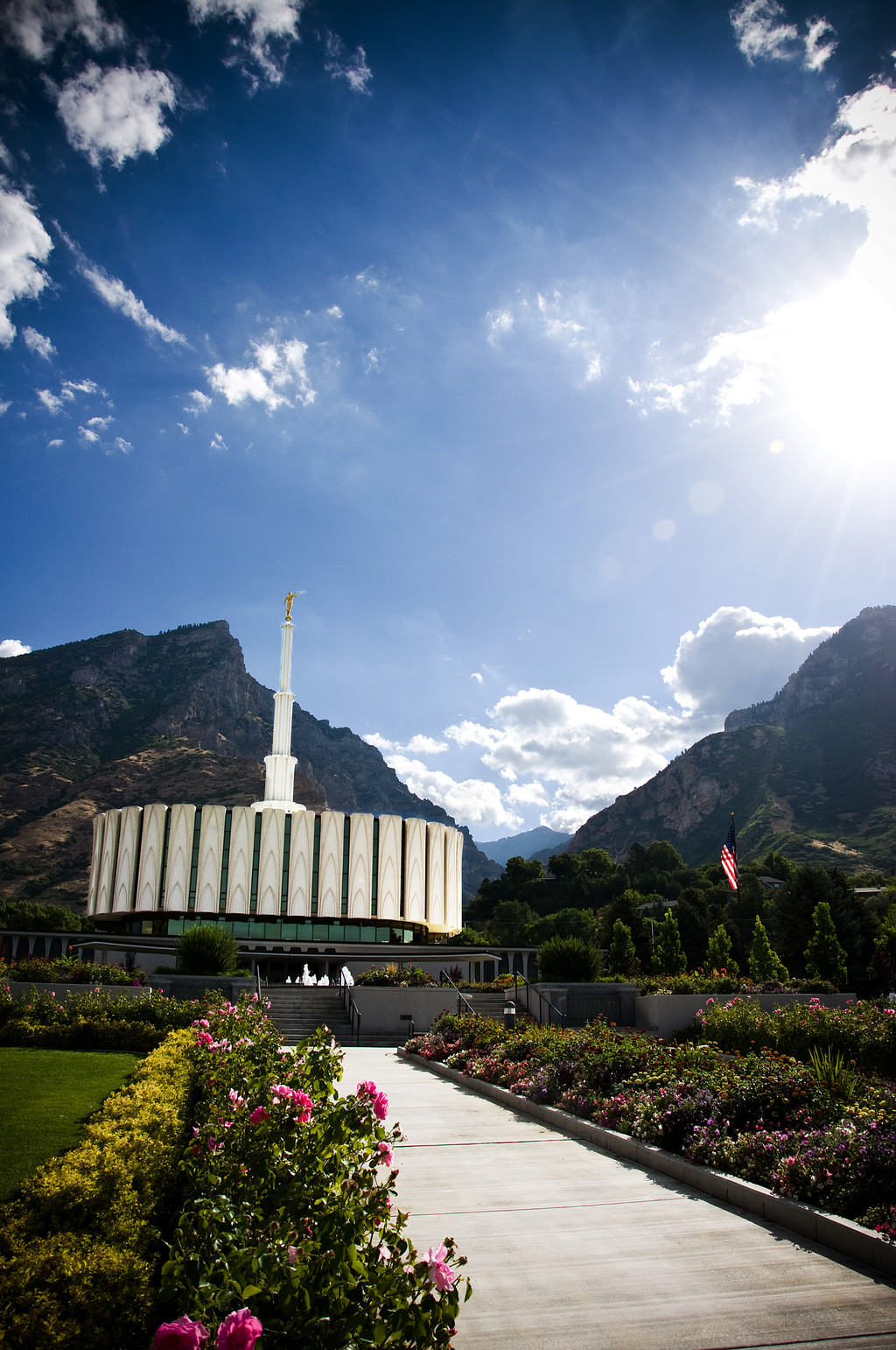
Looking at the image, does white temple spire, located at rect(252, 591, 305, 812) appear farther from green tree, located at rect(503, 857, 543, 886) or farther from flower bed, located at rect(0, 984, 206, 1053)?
green tree, located at rect(503, 857, 543, 886)

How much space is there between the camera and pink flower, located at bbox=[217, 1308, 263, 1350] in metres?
2.13

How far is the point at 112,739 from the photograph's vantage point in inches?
4513

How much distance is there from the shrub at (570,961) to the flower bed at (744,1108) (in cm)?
1169

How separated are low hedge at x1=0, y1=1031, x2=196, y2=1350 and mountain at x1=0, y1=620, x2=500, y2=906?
90297 millimetres

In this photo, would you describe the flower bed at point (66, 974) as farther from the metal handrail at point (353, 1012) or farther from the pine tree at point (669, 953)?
the pine tree at point (669, 953)

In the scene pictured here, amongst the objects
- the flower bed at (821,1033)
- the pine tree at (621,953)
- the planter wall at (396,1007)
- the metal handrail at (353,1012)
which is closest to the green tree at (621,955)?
the pine tree at (621,953)

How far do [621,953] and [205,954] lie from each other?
22.6 meters

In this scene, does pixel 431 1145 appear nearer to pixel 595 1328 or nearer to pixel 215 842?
pixel 595 1328

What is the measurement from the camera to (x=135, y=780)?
341ft

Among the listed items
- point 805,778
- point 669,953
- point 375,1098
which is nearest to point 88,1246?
point 375,1098

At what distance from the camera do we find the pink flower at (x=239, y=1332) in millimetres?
2127

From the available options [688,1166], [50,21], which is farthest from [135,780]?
[688,1166]

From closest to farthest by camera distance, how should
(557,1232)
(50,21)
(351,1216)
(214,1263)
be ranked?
1. (214,1263)
2. (351,1216)
3. (557,1232)
4. (50,21)

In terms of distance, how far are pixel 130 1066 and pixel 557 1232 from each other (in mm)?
8181
